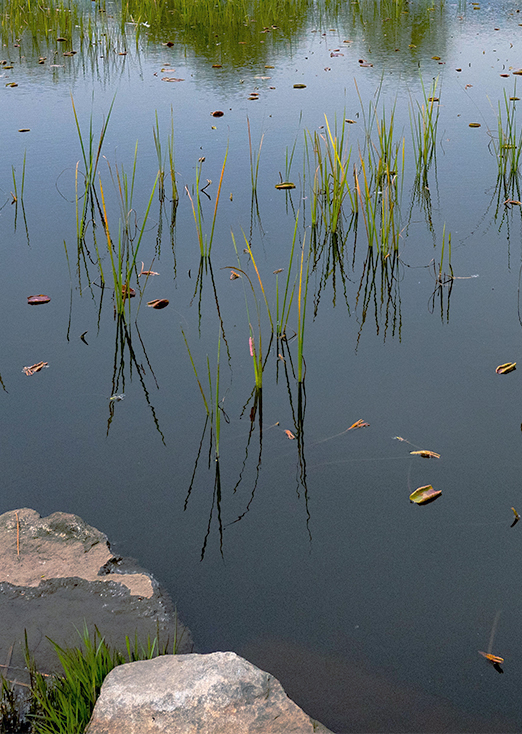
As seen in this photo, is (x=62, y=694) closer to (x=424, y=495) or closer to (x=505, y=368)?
(x=424, y=495)

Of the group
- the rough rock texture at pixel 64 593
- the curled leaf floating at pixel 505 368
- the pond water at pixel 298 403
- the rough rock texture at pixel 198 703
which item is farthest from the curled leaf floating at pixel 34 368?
the curled leaf floating at pixel 505 368

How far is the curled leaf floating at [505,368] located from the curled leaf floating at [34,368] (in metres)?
1.57

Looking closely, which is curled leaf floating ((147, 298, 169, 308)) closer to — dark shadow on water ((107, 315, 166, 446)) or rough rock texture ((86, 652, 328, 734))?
dark shadow on water ((107, 315, 166, 446))

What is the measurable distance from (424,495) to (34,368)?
4.55ft

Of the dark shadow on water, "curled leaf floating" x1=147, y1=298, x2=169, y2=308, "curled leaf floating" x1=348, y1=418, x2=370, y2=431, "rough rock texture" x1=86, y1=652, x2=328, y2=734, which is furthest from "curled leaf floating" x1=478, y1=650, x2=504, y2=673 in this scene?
"curled leaf floating" x1=147, y1=298, x2=169, y2=308

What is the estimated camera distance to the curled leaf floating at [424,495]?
168 centimetres

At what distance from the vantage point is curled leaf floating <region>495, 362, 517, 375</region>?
215 cm

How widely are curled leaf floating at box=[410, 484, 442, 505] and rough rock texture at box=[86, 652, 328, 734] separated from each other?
2.20 ft

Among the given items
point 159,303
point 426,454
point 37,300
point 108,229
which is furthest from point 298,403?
point 108,229

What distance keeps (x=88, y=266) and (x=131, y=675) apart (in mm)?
2136

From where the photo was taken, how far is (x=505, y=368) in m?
2.16

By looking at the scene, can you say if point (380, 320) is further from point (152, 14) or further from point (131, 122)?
point (152, 14)

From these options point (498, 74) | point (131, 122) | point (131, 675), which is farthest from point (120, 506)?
point (498, 74)

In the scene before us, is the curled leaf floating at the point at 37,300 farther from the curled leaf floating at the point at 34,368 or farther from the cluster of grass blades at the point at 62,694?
the cluster of grass blades at the point at 62,694
